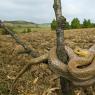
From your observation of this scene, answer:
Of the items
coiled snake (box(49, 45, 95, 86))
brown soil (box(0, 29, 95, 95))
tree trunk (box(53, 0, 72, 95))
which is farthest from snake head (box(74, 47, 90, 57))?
brown soil (box(0, 29, 95, 95))

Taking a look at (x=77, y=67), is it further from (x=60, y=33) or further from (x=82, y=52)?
(x=60, y=33)

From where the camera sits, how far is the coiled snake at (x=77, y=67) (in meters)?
3.22

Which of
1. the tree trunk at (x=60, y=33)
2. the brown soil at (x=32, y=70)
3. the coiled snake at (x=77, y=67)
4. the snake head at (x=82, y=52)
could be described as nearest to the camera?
the tree trunk at (x=60, y=33)

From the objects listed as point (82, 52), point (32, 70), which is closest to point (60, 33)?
point (82, 52)

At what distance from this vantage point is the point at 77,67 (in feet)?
10.9

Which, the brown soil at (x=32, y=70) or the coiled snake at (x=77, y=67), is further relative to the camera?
the brown soil at (x=32, y=70)

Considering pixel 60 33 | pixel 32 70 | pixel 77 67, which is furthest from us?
pixel 32 70

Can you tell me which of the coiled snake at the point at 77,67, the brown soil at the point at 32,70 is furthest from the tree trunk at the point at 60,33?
the brown soil at the point at 32,70

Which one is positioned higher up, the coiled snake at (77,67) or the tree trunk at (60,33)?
the tree trunk at (60,33)

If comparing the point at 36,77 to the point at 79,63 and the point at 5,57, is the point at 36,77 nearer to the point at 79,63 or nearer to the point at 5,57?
the point at 5,57

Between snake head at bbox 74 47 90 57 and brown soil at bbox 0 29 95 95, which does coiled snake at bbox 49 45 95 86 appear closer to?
snake head at bbox 74 47 90 57

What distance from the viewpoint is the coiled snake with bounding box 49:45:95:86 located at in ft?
10.6

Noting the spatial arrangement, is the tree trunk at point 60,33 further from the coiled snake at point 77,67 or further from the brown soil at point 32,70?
the brown soil at point 32,70

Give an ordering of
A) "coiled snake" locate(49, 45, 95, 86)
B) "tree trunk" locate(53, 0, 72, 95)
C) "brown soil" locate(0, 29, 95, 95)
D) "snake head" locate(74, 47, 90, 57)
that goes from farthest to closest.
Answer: "brown soil" locate(0, 29, 95, 95)
"snake head" locate(74, 47, 90, 57)
"coiled snake" locate(49, 45, 95, 86)
"tree trunk" locate(53, 0, 72, 95)
